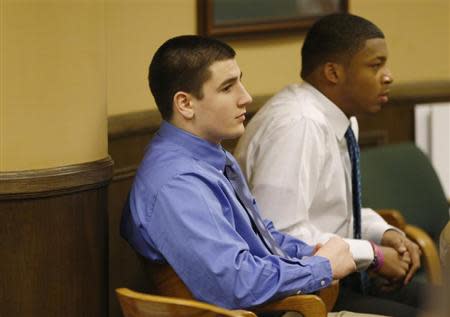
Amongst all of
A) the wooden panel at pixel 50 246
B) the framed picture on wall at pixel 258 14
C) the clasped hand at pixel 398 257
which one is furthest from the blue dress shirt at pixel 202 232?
the framed picture on wall at pixel 258 14

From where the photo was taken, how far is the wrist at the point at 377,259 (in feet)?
10.1

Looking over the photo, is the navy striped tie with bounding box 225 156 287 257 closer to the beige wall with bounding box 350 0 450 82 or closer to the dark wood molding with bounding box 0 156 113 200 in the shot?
the dark wood molding with bounding box 0 156 113 200

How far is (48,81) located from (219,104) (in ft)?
1.56

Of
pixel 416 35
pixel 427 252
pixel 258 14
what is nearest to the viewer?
pixel 427 252

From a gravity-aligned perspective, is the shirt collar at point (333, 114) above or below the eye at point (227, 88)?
below

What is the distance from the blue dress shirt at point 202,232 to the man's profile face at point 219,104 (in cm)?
4

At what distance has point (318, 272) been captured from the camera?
263 cm

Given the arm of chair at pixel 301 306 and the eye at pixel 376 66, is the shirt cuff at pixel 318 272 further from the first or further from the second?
the eye at pixel 376 66

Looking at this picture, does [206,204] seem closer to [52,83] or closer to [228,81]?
[228,81]

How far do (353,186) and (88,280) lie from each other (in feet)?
3.59

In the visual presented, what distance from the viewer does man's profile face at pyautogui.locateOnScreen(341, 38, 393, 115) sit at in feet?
10.9

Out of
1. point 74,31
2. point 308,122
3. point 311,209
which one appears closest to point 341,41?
point 308,122

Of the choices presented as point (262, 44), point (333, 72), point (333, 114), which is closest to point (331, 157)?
point (333, 114)

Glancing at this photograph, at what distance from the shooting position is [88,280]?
2.76 metres
